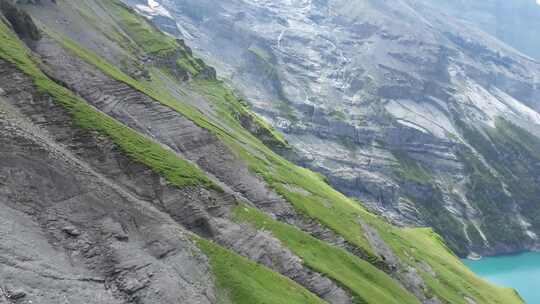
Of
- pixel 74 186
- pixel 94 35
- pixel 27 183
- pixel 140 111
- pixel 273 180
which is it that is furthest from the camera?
pixel 94 35

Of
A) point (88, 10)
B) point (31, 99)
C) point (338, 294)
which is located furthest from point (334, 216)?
point (88, 10)

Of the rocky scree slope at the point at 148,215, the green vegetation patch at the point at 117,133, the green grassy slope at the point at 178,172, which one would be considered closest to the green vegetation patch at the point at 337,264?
the rocky scree slope at the point at 148,215

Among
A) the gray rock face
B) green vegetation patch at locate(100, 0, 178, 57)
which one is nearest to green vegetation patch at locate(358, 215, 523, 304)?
the gray rock face

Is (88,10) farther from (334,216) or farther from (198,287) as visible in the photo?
(198,287)

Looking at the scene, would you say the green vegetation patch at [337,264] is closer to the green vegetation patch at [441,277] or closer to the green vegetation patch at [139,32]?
the green vegetation patch at [441,277]

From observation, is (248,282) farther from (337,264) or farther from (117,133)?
(117,133)

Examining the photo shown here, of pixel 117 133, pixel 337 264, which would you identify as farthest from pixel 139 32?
pixel 337 264
